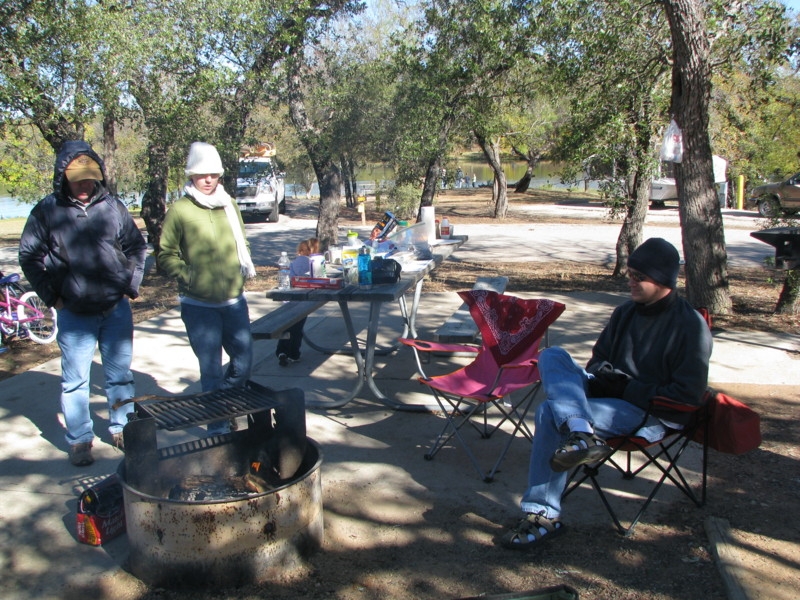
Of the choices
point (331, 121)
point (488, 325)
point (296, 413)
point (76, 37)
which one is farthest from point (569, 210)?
point (296, 413)

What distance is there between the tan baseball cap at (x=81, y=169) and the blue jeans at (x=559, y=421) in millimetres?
2586

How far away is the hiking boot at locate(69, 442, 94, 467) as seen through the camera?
4.30m

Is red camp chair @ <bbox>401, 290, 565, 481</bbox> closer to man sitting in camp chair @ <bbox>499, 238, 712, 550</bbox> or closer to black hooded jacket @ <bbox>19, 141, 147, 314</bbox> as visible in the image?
man sitting in camp chair @ <bbox>499, 238, 712, 550</bbox>

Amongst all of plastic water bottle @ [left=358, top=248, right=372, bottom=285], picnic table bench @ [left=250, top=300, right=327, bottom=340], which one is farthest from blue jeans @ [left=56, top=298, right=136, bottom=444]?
plastic water bottle @ [left=358, top=248, right=372, bottom=285]

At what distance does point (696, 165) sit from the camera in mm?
7199

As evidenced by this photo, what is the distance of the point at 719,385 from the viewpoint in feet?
17.8

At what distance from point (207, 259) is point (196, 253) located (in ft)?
0.24

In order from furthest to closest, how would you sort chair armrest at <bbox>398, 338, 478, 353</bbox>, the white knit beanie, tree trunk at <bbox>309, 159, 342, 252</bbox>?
tree trunk at <bbox>309, 159, 342, 252</bbox>
chair armrest at <bbox>398, 338, 478, 353</bbox>
the white knit beanie

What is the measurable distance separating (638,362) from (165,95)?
745 centimetres

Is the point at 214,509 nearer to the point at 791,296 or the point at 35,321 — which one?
the point at 35,321

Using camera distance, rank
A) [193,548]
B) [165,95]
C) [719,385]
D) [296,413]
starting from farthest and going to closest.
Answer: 1. [165,95]
2. [719,385]
3. [296,413]
4. [193,548]

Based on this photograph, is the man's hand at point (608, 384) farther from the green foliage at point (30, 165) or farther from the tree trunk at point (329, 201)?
the tree trunk at point (329, 201)

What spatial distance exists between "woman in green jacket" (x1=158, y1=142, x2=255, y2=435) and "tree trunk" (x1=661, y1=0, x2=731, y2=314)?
15.4 feet

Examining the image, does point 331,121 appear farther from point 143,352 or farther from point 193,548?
point 193,548
